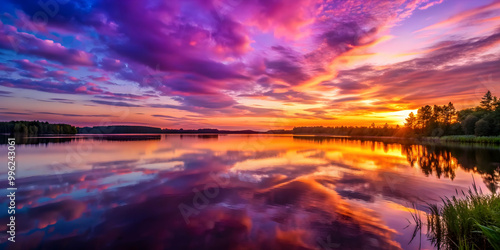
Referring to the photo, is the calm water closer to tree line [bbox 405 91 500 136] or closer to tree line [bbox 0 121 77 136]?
tree line [bbox 405 91 500 136]

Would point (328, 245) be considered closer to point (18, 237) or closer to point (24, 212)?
point (18, 237)

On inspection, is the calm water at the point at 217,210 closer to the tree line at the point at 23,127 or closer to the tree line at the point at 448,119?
the tree line at the point at 448,119

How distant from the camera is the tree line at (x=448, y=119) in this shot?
76.0m

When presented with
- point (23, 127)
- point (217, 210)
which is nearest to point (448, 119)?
point (217, 210)

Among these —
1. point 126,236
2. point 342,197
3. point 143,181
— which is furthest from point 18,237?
point 342,197

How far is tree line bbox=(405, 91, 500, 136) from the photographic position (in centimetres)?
7604

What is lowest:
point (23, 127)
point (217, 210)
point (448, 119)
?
point (217, 210)

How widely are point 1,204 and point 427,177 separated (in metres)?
27.4

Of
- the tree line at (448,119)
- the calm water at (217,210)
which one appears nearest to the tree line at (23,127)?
the calm water at (217,210)

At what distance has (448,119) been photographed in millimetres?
101125

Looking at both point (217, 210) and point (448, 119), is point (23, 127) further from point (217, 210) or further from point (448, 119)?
point (448, 119)

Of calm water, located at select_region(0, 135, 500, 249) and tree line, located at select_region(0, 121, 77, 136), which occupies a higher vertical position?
tree line, located at select_region(0, 121, 77, 136)

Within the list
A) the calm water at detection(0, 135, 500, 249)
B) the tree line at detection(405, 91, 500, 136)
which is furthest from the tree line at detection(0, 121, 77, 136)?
the tree line at detection(405, 91, 500, 136)

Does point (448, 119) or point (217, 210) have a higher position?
point (448, 119)
